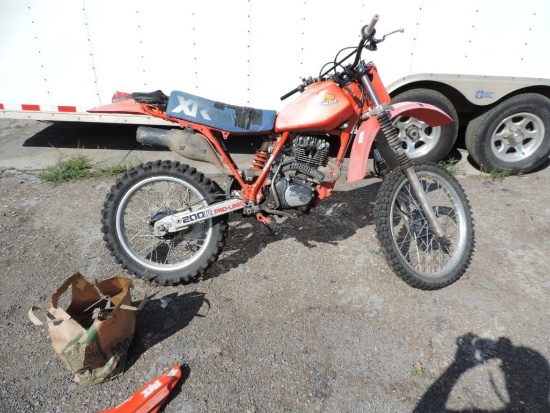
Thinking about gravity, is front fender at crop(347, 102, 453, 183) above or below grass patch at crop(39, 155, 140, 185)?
above

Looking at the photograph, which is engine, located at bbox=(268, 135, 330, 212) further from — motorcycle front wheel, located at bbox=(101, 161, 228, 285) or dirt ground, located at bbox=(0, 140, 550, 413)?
dirt ground, located at bbox=(0, 140, 550, 413)

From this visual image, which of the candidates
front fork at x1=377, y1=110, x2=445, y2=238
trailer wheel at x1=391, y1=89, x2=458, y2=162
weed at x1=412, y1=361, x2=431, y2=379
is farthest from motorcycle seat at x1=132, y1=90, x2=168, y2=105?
trailer wheel at x1=391, y1=89, x2=458, y2=162

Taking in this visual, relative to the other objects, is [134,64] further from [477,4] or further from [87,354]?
[477,4]

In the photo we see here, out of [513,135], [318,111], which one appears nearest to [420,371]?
[318,111]

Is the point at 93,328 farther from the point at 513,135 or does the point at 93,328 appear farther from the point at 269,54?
the point at 513,135

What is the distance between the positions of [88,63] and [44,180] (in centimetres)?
146

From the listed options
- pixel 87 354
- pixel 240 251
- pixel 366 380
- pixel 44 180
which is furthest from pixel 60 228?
pixel 366 380

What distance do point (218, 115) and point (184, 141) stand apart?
0.31 meters

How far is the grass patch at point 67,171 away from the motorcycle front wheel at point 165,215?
1843mm

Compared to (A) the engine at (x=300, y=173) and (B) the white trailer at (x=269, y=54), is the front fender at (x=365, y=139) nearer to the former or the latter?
(A) the engine at (x=300, y=173)

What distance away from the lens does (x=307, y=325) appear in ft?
8.82

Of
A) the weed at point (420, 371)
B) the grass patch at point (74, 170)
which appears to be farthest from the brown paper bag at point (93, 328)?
the grass patch at point (74, 170)

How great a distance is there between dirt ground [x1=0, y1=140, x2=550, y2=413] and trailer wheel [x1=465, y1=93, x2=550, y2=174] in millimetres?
1109

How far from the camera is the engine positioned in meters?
2.91
